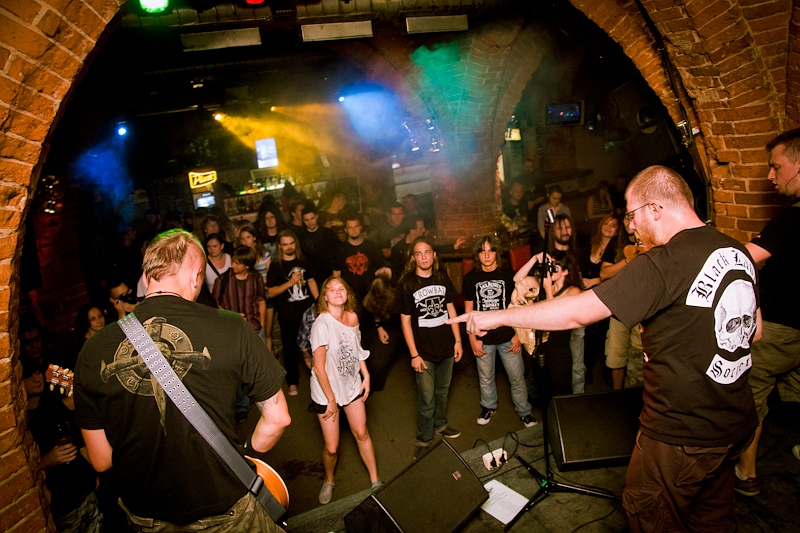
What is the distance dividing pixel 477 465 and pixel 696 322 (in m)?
2.41

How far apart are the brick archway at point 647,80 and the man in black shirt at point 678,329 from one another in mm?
1574

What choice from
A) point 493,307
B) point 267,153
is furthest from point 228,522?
point 267,153

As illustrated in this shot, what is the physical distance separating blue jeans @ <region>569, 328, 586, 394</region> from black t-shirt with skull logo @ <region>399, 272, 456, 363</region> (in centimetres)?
126

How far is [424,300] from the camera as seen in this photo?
157 inches

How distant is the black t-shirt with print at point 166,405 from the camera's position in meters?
1.78

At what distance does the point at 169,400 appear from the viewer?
1808 millimetres

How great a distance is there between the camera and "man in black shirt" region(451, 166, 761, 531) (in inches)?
75.4

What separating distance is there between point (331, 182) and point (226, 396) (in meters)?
12.3

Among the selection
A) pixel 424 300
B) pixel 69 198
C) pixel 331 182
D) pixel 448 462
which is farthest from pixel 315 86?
pixel 448 462

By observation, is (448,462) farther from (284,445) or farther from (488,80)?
(488,80)

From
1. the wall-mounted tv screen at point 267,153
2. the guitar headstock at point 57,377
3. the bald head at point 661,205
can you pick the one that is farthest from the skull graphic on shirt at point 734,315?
the wall-mounted tv screen at point 267,153

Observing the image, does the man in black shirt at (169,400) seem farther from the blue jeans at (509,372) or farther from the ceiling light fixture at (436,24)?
the ceiling light fixture at (436,24)

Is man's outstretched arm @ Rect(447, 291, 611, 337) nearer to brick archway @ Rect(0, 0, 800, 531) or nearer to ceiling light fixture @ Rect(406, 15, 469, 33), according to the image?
brick archway @ Rect(0, 0, 800, 531)

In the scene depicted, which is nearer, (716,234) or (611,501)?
(716,234)
